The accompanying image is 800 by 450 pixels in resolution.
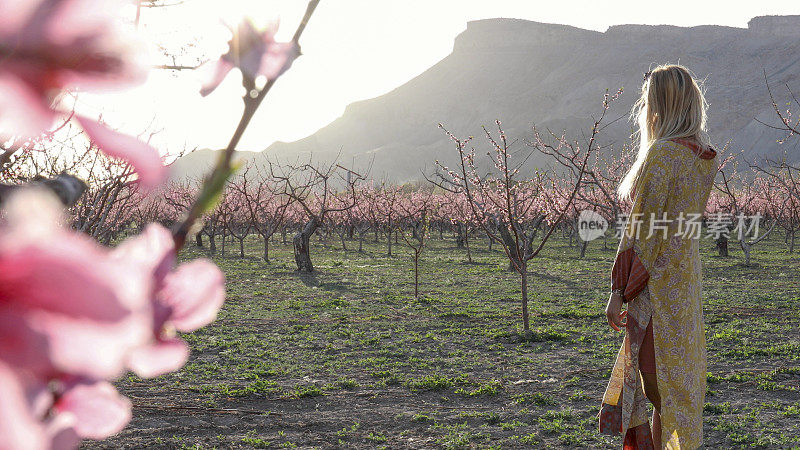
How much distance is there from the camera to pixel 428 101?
307ft

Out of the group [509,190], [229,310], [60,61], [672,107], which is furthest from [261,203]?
[60,61]

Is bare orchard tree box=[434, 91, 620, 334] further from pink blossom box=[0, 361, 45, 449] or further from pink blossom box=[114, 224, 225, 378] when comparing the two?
pink blossom box=[0, 361, 45, 449]

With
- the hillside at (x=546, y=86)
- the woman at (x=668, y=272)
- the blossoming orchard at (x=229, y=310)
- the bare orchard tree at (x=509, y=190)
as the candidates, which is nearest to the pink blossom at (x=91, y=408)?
the blossoming orchard at (x=229, y=310)

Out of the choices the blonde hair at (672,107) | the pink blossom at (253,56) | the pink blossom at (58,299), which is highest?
the blonde hair at (672,107)

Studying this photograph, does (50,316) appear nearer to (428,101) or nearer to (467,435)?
(467,435)

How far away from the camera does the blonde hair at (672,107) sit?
2.41 metres

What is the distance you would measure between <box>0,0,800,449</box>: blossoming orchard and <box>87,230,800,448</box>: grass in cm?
3

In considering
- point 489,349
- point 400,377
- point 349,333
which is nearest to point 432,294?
point 349,333

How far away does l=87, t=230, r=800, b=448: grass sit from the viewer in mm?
4020

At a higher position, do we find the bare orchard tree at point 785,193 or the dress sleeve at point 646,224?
the bare orchard tree at point 785,193

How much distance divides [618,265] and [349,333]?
15.9 feet

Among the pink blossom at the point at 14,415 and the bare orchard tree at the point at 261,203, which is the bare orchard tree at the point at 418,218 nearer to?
the bare orchard tree at the point at 261,203

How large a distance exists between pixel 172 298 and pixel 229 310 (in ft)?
29.3

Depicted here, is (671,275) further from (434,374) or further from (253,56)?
(434,374)
